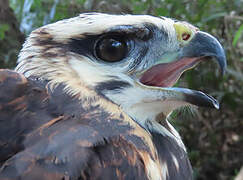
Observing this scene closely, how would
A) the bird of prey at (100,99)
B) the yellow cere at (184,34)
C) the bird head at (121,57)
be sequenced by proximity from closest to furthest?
the bird of prey at (100,99) → the bird head at (121,57) → the yellow cere at (184,34)

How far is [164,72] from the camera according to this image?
1587mm

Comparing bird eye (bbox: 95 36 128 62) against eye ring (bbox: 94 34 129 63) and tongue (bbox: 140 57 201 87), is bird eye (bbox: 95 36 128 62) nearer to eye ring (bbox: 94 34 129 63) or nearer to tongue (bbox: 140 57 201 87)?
eye ring (bbox: 94 34 129 63)

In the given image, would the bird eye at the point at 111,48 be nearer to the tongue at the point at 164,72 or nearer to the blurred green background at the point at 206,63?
the tongue at the point at 164,72

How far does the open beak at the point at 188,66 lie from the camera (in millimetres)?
1457

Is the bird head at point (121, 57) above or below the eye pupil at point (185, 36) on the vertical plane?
below

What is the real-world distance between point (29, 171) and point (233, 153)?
338cm

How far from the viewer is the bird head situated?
144 cm

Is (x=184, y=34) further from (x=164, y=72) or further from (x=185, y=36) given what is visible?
(x=164, y=72)

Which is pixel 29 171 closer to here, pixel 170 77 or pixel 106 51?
pixel 106 51

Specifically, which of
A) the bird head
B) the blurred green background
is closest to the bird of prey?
the bird head

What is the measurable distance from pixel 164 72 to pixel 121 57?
20cm

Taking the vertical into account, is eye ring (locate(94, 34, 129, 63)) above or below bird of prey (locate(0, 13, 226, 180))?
above

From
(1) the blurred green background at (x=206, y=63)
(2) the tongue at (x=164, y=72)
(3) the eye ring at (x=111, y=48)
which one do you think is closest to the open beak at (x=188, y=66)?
(2) the tongue at (x=164, y=72)

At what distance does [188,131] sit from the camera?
394 centimetres
